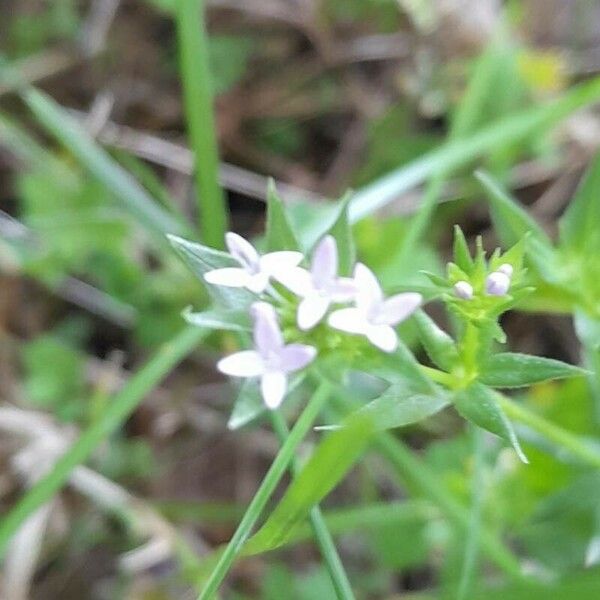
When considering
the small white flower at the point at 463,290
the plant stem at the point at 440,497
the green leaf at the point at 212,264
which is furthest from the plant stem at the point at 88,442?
the small white flower at the point at 463,290

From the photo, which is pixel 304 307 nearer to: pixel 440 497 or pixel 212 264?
pixel 212 264

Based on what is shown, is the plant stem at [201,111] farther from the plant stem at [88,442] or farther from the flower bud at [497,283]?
the flower bud at [497,283]

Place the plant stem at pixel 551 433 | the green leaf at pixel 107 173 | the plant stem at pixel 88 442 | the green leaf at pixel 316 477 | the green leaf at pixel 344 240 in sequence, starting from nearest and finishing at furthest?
the green leaf at pixel 316 477 → the green leaf at pixel 344 240 → the plant stem at pixel 551 433 → the plant stem at pixel 88 442 → the green leaf at pixel 107 173

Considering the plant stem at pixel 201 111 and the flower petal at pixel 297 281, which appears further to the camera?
the plant stem at pixel 201 111

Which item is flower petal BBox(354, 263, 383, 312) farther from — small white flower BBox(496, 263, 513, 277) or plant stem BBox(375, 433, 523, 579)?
plant stem BBox(375, 433, 523, 579)

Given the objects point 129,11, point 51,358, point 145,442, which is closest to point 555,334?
point 145,442

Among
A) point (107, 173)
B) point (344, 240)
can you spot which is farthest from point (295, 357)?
point (107, 173)

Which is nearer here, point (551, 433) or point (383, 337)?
point (383, 337)
